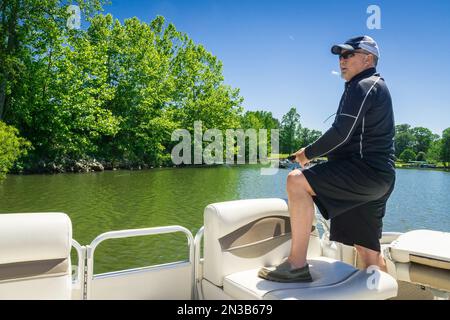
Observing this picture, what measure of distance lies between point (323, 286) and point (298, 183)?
2.25ft

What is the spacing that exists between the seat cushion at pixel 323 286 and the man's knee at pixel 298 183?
23.9 inches

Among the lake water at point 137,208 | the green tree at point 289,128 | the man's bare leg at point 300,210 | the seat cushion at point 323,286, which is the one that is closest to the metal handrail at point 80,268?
the seat cushion at point 323,286

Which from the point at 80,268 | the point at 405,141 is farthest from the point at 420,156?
the point at 80,268

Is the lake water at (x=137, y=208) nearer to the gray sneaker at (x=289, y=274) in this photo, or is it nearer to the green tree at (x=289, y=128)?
the gray sneaker at (x=289, y=274)

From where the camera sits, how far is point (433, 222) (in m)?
16.9

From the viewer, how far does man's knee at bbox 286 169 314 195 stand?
2.61 metres

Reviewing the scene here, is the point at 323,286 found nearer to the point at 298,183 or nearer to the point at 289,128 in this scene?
the point at 298,183

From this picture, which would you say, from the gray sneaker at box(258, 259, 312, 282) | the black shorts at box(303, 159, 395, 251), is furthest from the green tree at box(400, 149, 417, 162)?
the gray sneaker at box(258, 259, 312, 282)

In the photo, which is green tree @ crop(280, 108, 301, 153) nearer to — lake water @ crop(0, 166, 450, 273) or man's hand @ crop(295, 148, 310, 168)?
lake water @ crop(0, 166, 450, 273)

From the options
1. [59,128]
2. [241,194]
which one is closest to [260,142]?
[59,128]

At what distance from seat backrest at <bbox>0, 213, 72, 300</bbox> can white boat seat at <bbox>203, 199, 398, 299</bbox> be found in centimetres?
105

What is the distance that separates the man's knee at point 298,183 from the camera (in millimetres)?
2611

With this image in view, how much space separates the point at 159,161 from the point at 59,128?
12715mm
